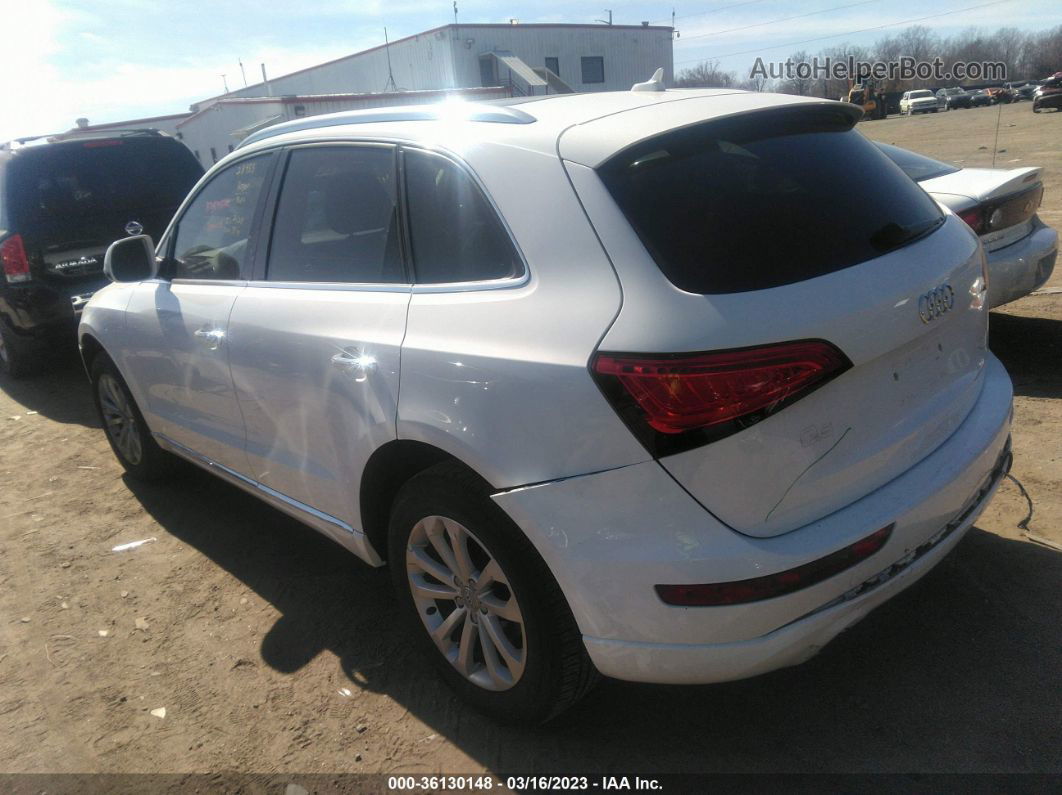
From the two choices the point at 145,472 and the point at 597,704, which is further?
the point at 145,472

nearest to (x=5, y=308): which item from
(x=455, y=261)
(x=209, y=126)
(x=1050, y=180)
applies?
(x=455, y=261)

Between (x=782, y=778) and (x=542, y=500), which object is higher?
(x=542, y=500)

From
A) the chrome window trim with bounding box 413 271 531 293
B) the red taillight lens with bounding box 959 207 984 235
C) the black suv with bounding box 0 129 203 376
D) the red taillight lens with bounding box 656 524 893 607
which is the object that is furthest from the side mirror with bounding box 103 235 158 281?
the red taillight lens with bounding box 959 207 984 235

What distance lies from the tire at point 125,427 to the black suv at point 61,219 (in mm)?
2301

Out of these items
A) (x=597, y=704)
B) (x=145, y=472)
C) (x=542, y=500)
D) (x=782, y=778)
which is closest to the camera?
(x=542, y=500)

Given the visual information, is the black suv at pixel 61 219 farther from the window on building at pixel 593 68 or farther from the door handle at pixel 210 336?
the window on building at pixel 593 68

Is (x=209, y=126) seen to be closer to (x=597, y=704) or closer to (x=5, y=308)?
(x=5, y=308)

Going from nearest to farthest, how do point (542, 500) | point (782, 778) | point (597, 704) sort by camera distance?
point (542, 500)
point (782, 778)
point (597, 704)

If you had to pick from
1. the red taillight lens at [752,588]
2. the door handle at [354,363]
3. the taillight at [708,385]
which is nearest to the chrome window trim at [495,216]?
the door handle at [354,363]

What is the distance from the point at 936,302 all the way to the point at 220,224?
2860 mm

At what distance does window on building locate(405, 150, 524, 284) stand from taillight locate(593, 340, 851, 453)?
51 centimetres

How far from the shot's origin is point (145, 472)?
15.6 ft

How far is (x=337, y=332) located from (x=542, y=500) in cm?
104

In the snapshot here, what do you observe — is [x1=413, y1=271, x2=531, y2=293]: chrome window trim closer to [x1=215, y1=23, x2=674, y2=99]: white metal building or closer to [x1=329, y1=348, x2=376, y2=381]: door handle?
[x1=329, y1=348, x2=376, y2=381]: door handle
